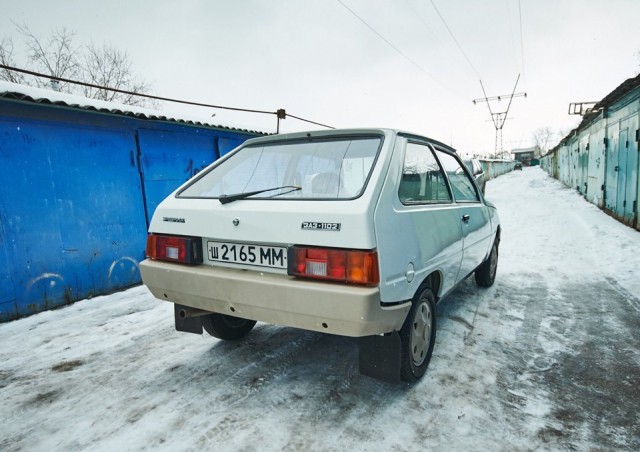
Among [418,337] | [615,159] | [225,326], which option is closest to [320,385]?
[418,337]

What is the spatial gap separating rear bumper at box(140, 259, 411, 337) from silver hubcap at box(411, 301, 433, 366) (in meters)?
0.38

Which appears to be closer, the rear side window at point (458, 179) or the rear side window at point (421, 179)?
the rear side window at point (421, 179)

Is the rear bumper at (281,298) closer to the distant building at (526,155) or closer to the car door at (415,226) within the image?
the car door at (415,226)

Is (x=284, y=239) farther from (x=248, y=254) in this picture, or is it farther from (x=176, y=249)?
(x=176, y=249)

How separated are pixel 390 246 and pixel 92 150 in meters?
4.50

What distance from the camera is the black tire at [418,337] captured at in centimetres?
224

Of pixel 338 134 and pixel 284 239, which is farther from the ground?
pixel 338 134

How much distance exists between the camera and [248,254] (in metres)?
2.15

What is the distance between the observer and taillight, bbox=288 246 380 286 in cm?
183

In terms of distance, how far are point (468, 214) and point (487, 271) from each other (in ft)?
4.73

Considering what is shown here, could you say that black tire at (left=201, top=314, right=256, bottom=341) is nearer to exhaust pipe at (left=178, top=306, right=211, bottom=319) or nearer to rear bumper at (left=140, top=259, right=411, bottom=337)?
exhaust pipe at (left=178, top=306, right=211, bottom=319)

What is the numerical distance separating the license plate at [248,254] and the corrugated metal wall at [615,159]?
829 centimetres

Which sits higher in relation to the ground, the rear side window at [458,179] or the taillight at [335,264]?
the rear side window at [458,179]

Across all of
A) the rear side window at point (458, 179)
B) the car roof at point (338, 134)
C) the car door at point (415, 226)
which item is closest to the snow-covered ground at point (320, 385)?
the car door at point (415, 226)
